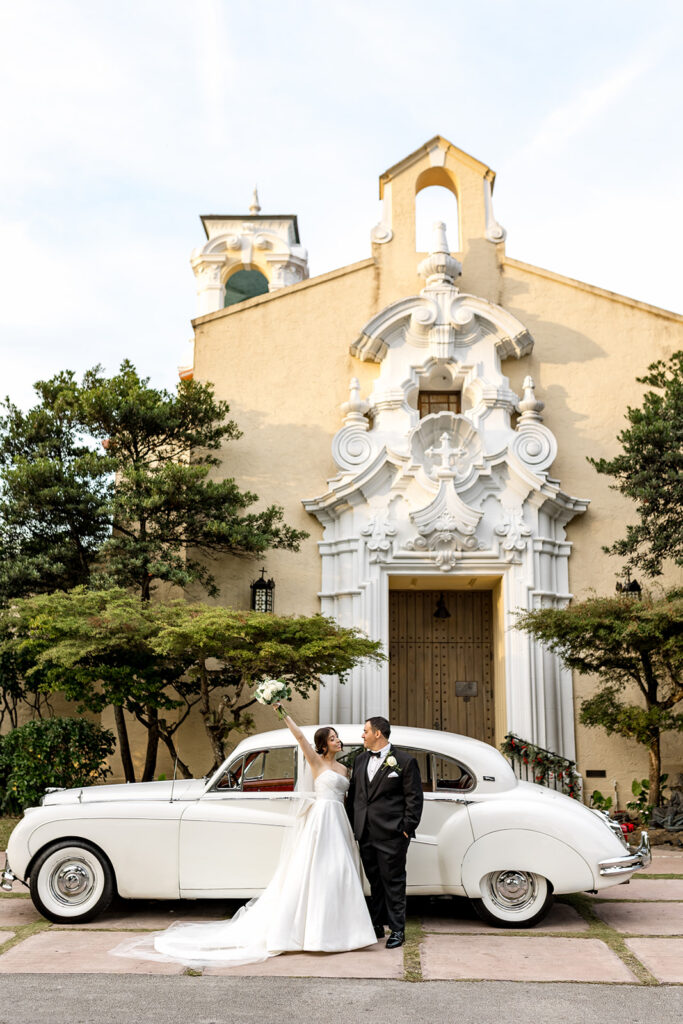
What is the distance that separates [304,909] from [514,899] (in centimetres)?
175

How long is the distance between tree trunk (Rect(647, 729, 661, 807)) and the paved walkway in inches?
162

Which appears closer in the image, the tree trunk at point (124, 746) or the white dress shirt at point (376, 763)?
the white dress shirt at point (376, 763)

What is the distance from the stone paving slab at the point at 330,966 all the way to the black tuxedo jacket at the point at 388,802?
0.76 m

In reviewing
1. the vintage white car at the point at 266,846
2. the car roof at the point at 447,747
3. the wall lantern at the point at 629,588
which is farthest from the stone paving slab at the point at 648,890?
the wall lantern at the point at 629,588

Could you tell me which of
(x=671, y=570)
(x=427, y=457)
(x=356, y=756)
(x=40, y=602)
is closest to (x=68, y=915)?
(x=356, y=756)

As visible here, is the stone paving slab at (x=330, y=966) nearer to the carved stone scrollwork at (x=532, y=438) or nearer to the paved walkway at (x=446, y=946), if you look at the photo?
the paved walkway at (x=446, y=946)

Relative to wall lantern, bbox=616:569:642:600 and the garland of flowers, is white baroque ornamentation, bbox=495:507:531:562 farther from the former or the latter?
the garland of flowers

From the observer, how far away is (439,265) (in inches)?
597

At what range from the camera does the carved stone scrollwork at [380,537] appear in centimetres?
1396

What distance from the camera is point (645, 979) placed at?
5629mm

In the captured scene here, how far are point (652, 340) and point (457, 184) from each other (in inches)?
174

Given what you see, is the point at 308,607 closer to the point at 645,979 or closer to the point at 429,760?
the point at 429,760

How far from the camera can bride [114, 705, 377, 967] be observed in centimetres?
612

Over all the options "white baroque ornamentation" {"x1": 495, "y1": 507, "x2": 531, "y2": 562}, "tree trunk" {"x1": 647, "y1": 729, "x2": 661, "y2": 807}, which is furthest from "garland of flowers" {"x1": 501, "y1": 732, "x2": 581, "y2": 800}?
"white baroque ornamentation" {"x1": 495, "y1": 507, "x2": 531, "y2": 562}
